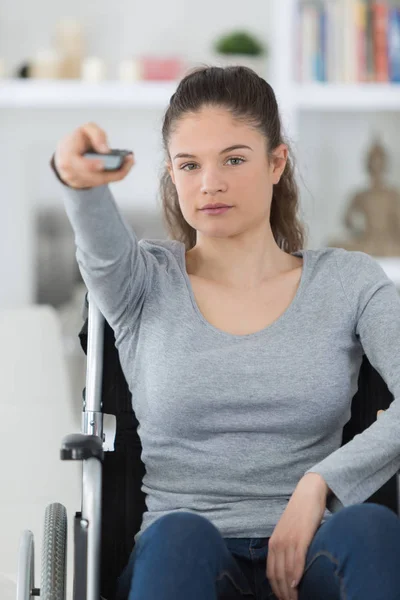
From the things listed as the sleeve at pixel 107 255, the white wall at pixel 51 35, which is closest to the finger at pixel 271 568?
the sleeve at pixel 107 255

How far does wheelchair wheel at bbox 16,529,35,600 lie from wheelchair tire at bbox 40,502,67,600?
4 cm

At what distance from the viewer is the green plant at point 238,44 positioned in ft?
11.4

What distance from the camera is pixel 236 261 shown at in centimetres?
150

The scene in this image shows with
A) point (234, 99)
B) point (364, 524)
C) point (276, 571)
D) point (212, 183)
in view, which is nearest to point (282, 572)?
point (276, 571)

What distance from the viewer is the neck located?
1.50 metres

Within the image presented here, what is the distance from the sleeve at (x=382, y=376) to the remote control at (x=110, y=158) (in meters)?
Answer: 0.45

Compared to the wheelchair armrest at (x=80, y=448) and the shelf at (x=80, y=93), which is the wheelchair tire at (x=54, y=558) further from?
the shelf at (x=80, y=93)

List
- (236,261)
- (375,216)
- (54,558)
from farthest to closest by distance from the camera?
(375,216), (236,261), (54,558)

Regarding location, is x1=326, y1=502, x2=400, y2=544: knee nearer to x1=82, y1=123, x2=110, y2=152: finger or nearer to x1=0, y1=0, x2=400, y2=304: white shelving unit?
x1=82, y1=123, x2=110, y2=152: finger

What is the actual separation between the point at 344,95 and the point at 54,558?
8.10 feet

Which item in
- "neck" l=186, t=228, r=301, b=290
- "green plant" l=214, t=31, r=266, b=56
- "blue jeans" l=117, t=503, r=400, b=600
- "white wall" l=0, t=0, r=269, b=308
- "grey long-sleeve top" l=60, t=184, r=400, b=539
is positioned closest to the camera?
"blue jeans" l=117, t=503, r=400, b=600

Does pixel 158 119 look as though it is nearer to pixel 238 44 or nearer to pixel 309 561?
pixel 238 44

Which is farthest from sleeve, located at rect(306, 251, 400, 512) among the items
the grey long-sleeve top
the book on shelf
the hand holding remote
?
the book on shelf

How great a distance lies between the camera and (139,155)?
3.70 meters
